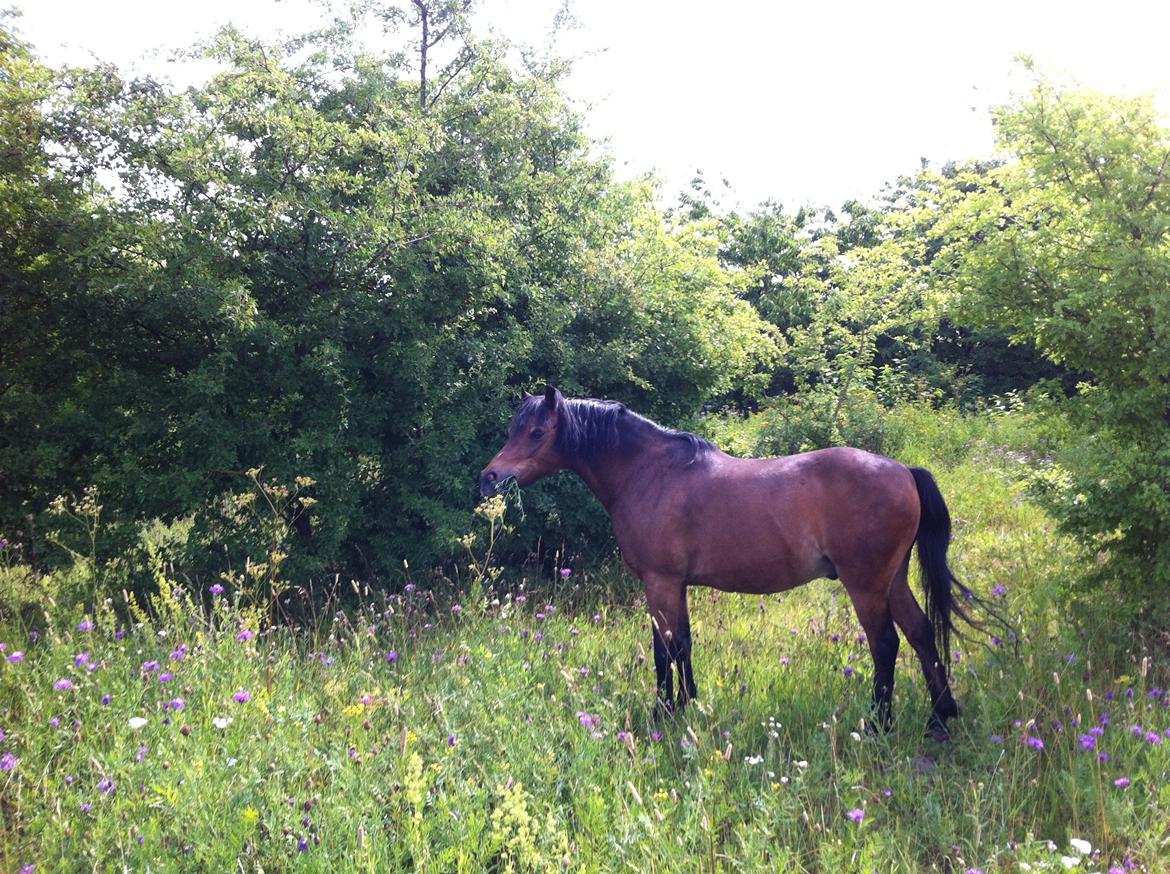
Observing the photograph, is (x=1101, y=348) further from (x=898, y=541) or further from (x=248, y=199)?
(x=248, y=199)

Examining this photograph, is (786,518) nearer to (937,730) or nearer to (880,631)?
(880,631)

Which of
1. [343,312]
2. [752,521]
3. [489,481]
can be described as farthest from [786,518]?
[343,312]

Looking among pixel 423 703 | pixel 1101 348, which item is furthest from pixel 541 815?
pixel 1101 348

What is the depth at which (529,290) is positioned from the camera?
684 centimetres

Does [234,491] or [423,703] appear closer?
[423,703]

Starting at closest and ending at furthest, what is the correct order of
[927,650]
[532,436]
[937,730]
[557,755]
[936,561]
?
[557,755]
[937,730]
[927,650]
[936,561]
[532,436]

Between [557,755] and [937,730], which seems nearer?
[557,755]

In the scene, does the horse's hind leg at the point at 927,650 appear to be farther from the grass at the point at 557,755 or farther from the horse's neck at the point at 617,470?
the horse's neck at the point at 617,470

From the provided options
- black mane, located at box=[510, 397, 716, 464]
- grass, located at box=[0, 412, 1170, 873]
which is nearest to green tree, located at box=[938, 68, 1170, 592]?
grass, located at box=[0, 412, 1170, 873]

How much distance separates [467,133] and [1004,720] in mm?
7063

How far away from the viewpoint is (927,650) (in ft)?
13.7

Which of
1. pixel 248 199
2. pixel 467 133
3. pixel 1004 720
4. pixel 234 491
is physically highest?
pixel 467 133

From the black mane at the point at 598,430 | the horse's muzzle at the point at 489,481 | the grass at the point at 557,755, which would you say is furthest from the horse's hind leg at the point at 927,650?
the horse's muzzle at the point at 489,481

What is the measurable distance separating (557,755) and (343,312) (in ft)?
13.0
